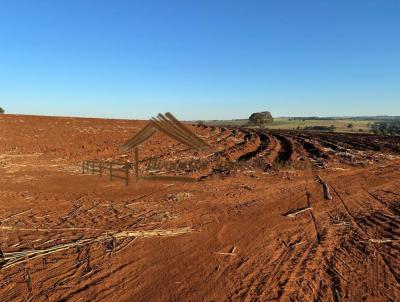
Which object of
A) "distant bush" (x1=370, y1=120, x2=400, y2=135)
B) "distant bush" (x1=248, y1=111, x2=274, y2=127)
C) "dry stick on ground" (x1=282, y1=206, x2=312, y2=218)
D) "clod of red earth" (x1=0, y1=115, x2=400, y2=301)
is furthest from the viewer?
"distant bush" (x1=248, y1=111, x2=274, y2=127)

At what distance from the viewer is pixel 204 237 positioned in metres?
6.28

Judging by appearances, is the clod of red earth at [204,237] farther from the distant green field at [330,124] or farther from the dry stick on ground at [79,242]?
the distant green field at [330,124]

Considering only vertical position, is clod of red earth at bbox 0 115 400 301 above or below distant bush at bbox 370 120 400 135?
above

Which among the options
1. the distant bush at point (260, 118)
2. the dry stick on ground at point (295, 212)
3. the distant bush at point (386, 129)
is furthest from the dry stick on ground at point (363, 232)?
the distant bush at point (260, 118)

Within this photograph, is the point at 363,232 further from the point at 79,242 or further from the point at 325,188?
the point at 79,242

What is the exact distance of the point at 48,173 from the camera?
12789 mm

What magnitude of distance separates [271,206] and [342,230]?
196 centimetres

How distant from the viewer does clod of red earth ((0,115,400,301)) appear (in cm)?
454

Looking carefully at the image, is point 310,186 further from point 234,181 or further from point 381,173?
point 381,173

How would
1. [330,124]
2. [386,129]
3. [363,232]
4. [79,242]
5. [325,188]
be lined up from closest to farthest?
[79,242], [363,232], [325,188], [386,129], [330,124]

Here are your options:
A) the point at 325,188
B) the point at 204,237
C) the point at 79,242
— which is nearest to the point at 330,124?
the point at 325,188

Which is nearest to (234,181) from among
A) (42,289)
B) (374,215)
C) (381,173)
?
(374,215)

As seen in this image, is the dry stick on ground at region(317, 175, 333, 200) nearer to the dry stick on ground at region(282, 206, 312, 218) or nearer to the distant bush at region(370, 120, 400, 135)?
the dry stick on ground at region(282, 206, 312, 218)

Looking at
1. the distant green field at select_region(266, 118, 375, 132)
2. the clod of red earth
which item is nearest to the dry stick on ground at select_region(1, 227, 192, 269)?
the clod of red earth
